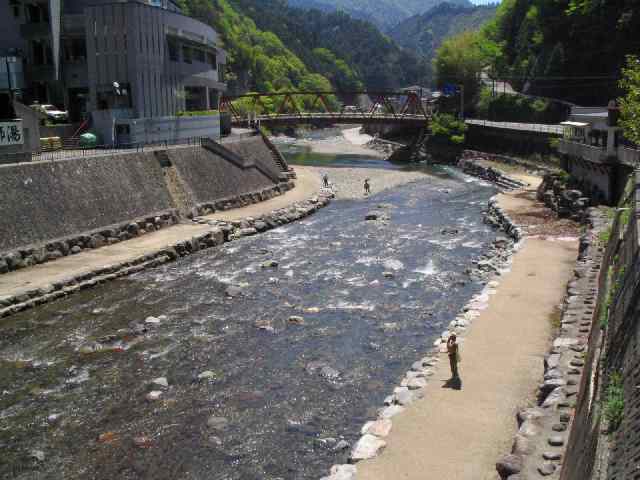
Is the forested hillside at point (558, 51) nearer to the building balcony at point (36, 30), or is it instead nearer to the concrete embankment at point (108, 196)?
the concrete embankment at point (108, 196)

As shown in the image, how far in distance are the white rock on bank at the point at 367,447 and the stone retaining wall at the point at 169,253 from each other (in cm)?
1551

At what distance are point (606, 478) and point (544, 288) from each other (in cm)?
1719

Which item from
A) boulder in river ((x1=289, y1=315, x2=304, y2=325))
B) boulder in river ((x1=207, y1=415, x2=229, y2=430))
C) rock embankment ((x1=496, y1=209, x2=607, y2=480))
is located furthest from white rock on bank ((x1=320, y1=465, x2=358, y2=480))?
boulder in river ((x1=289, y1=315, x2=304, y2=325))

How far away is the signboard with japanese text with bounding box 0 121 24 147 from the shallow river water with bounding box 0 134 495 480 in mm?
10101

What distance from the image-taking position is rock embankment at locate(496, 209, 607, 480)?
11.8m

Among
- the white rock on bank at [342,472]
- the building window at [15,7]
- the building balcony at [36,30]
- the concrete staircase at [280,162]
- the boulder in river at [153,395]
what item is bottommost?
the boulder in river at [153,395]

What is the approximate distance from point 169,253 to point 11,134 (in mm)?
9857

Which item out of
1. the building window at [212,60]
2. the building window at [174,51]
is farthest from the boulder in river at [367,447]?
the building window at [212,60]

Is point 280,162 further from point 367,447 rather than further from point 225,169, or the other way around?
point 367,447

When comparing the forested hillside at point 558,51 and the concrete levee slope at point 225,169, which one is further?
the forested hillside at point 558,51

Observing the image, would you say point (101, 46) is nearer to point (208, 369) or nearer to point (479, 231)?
point (479, 231)

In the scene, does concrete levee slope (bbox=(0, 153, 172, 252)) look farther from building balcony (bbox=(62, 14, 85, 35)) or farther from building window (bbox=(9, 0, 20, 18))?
building window (bbox=(9, 0, 20, 18))

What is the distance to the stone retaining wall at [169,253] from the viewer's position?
78.2 feet

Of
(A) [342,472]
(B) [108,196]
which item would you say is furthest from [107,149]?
(A) [342,472]
